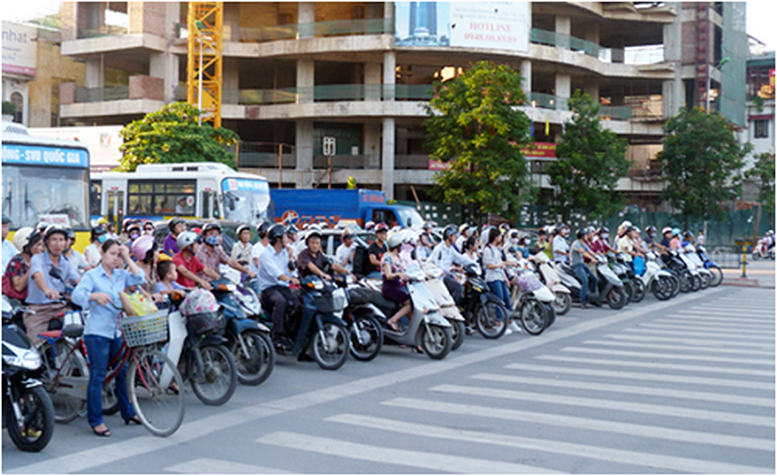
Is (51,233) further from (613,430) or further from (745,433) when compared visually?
(745,433)

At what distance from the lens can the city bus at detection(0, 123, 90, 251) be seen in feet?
44.6

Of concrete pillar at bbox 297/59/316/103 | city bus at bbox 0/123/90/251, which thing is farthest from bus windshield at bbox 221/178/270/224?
concrete pillar at bbox 297/59/316/103

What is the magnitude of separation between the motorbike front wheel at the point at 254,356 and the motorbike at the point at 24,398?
2.80 m

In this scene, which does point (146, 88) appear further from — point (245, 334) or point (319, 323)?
point (245, 334)

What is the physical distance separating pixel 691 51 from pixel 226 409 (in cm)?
4758

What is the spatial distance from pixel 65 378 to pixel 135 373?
2.54 ft

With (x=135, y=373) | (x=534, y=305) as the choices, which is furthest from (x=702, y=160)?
(x=135, y=373)

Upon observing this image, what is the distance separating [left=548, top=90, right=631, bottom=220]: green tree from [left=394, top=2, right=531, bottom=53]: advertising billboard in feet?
19.6

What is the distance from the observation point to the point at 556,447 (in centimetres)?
639

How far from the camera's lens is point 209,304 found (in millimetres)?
7672

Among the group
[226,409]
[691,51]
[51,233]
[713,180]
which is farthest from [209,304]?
[691,51]

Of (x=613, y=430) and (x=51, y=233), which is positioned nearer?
(x=613, y=430)

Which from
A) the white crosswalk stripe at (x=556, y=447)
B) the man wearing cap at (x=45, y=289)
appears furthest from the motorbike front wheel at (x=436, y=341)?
the man wearing cap at (x=45, y=289)

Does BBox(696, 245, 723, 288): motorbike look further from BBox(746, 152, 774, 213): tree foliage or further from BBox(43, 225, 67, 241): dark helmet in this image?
BBox(746, 152, 774, 213): tree foliage
